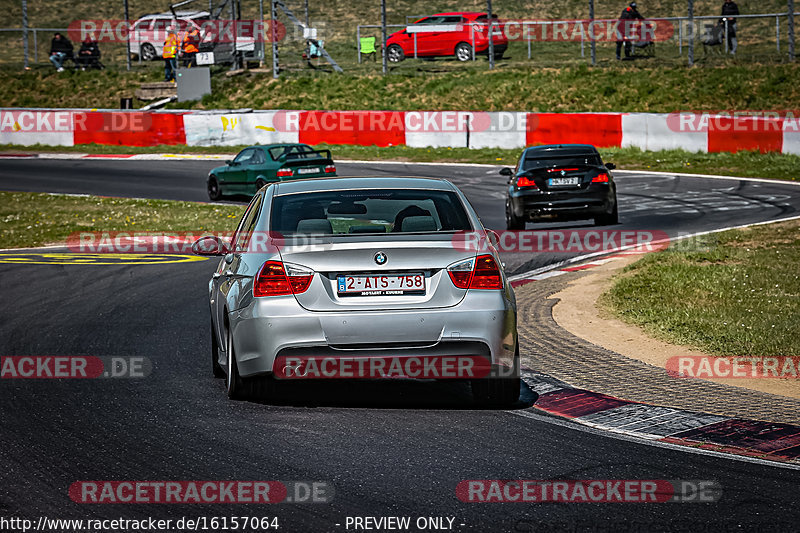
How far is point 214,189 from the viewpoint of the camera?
2652 centimetres

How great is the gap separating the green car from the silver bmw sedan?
1756 cm

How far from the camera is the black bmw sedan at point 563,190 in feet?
63.5

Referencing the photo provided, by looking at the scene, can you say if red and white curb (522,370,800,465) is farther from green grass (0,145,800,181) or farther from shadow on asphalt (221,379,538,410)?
green grass (0,145,800,181)

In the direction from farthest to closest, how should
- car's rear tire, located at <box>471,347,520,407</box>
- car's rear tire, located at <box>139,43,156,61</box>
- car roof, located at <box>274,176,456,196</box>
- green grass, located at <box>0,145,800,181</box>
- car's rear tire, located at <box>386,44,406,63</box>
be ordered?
car's rear tire, located at <box>139,43,156,61</box>, car's rear tire, located at <box>386,44,406,63</box>, green grass, located at <box>0,145,800,181</box>, car roof, located at <box>274,176,456,196</box>, car's rear tire, located at <box>471,347,520,407</box>

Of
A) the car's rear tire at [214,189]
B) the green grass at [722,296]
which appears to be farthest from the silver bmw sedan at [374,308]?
the car's rear tire at [214,189]

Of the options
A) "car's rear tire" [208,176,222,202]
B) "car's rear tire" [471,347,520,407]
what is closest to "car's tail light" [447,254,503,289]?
"car's rear tire" [471,347,520,407]

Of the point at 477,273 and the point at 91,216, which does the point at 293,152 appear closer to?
the point at 91,216

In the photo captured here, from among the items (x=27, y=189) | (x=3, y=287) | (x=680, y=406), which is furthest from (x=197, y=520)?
(x=27, y=189)

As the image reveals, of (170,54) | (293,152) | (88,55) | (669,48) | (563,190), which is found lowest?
(563,190)

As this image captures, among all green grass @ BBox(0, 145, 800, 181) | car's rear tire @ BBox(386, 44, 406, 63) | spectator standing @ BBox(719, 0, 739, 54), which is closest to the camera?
green grass @ BBox(0, 145, 800, 181)

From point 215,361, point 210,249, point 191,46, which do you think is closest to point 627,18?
point 191,46

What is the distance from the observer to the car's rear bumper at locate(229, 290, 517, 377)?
7.27m

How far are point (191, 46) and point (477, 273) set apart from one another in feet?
123

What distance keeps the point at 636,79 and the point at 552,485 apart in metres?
34.1
